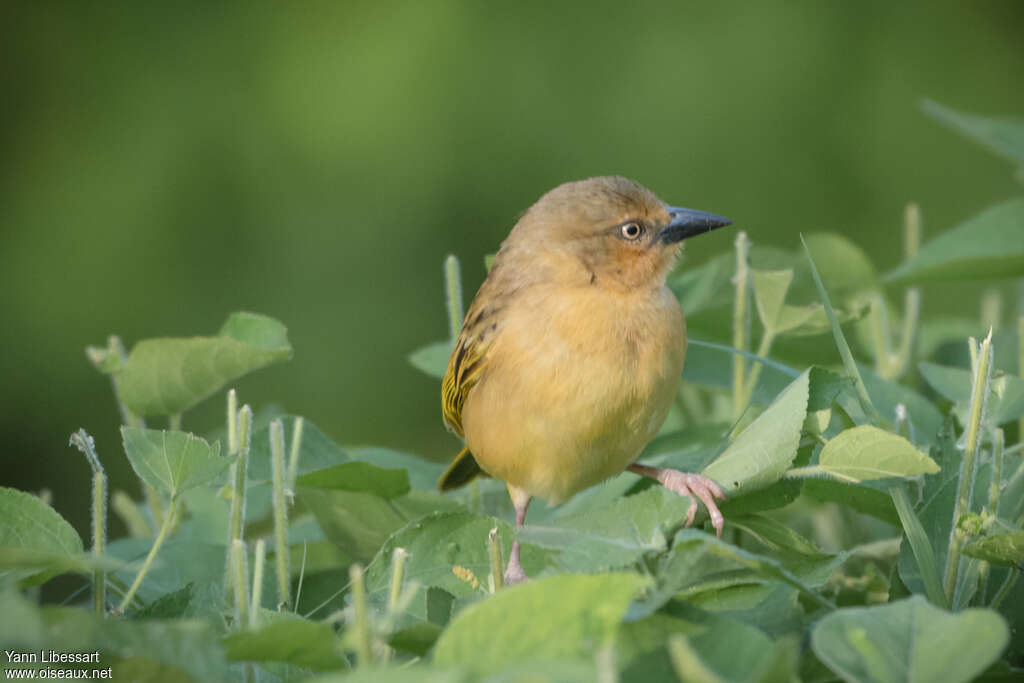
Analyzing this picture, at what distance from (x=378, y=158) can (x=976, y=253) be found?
4.42 metres

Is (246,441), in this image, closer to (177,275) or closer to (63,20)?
(177,275)

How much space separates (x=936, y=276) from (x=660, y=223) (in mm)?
652

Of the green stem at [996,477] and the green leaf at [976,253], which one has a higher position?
the green leaf at [976,253]

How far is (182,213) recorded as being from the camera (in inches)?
241

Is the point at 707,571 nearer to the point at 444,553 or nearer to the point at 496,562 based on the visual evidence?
the point at 496,562

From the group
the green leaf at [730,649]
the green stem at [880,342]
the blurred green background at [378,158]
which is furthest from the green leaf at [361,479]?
the blurred green background at [378,158]

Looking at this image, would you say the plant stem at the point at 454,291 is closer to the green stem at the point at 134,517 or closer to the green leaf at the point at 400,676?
the green stem at the point at 134,517

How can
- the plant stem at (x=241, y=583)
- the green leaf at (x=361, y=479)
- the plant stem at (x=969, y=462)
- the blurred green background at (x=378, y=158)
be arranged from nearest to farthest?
the plant stem at (x=241, y=583) → the plant stem at (x=969, y=462) → the green leaf at (x=361, y=479) → the blurred green background at (x=378, y=158)

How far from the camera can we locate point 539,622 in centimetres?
102

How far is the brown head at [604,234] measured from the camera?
99.1 inches

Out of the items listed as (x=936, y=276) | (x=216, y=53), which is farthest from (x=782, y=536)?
(x=216, y=53)

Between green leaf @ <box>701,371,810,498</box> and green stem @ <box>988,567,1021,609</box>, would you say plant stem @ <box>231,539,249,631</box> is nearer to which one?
green leaf @ <box>701,371,810,498</box>

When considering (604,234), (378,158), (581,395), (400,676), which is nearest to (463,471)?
(581,395)

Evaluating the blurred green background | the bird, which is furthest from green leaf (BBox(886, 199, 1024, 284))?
the blurred green background
